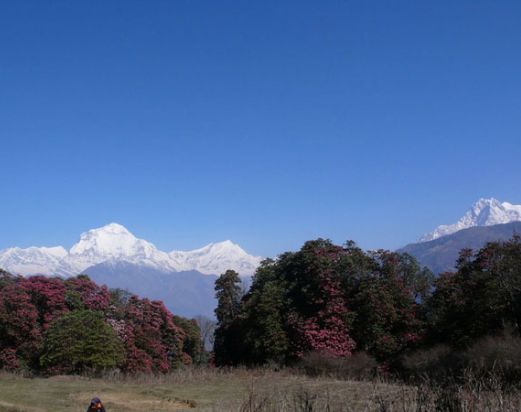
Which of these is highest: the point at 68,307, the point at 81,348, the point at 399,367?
A: the point at 68,307

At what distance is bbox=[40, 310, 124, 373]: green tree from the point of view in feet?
68.4

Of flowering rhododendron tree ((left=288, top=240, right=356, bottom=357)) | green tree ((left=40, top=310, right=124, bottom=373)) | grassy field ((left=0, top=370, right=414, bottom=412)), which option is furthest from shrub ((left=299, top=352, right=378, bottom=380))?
green tree ((left=40, top=310, right=124, bottom=373))

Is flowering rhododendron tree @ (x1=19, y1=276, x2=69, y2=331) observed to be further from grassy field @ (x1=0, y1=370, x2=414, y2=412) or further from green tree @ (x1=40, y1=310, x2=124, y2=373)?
grassy field @ (x1=0, y1=370, x2=414, y2=412)

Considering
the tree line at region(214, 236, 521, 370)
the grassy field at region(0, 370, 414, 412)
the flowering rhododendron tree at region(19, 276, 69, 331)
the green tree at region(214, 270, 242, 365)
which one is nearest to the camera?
the grassy field at region(0, 370, 414, 412)

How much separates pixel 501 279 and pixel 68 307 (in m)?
19.6

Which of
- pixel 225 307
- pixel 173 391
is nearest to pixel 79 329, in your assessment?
pixel 173 391

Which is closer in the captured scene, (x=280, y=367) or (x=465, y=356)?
(x=465, y=356)

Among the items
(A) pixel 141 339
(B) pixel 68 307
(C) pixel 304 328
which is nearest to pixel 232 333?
(A) pixel 141 339

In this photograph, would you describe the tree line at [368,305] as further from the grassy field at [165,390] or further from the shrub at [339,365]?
the grassy field at [165,390]

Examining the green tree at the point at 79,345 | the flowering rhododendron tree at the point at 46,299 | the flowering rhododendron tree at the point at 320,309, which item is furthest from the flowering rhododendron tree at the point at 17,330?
the flowering rhododendron tree at the point at 320,309

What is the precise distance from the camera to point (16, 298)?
24344 mm

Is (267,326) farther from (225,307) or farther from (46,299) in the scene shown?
(46,299)

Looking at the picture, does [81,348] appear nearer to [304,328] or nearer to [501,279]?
[304,328]

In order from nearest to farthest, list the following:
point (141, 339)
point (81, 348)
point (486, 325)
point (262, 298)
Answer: point (486, 325), point (81, 348), point (262, 298), point (141, 339)
